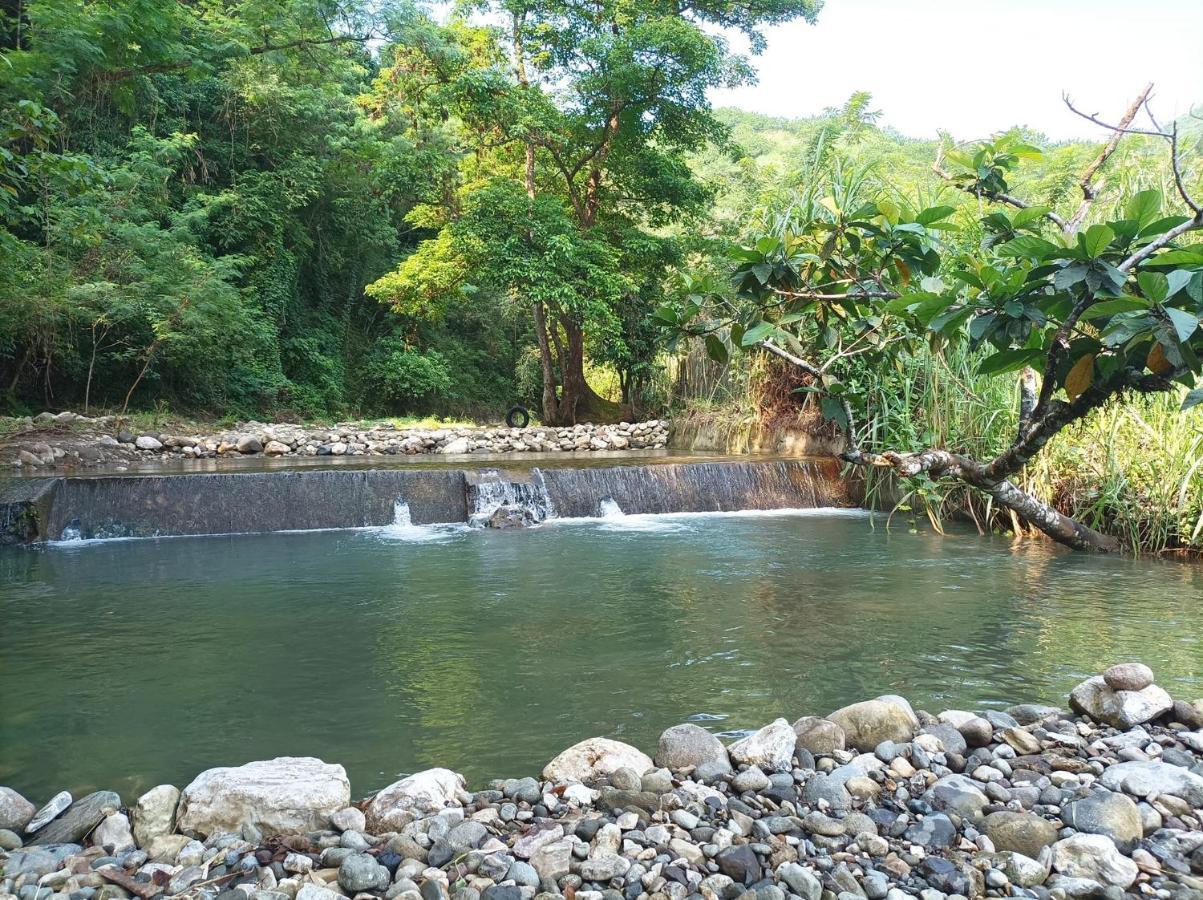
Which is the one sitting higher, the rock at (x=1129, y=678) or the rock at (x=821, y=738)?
the rock at (x=1129, y=678)

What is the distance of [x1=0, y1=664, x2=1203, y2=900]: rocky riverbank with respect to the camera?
160 centimetres

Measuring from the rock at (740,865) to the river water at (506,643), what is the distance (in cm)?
78

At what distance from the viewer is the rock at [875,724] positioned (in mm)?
2307

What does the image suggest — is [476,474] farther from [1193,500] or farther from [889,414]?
[1193,500]

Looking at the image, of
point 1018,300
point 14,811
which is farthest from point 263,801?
point 1018,300

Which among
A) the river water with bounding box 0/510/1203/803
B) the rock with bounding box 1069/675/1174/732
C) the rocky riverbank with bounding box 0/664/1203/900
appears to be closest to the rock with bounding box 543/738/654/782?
the rocky riverbank with bounding box 0/664/1203/900

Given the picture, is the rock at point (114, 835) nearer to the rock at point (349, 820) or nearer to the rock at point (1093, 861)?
the rock at point (349, 820)

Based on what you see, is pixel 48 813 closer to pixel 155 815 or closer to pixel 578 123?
pixel 155 815

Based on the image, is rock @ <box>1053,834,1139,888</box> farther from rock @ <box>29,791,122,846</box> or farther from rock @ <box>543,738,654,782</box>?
rock @ <box>29,791,122,846</box>

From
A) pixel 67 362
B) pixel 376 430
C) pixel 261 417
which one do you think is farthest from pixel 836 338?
pixel 261 417

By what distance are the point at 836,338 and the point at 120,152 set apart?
1236 cm

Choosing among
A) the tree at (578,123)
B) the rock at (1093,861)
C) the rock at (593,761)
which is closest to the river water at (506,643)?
the rock at (593,761)

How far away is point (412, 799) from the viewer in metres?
1.96

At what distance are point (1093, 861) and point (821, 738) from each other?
0.75 m
